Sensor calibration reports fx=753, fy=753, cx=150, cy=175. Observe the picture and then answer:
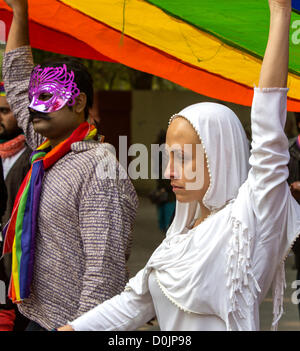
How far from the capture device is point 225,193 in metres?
2.46

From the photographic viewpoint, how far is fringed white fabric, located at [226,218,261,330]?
92.4 inches

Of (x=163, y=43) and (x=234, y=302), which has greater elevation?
(x=163, y=43)

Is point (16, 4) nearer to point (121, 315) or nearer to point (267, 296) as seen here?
point (121, 315)

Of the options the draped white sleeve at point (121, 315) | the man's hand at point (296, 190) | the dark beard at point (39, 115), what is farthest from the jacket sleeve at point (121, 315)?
the man's hand at point (296, 190)

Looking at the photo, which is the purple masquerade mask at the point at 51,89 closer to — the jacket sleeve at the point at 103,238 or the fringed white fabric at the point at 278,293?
the jacket sleeve at the point at 103,238

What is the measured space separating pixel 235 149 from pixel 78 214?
942 millimetres

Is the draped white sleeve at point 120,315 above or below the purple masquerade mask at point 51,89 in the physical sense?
below

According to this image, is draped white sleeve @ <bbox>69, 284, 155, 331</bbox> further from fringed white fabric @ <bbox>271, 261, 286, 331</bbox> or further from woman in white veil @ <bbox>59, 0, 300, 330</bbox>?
fringed white fabric @ <bbox>271, 261, 286, 331</bbox>

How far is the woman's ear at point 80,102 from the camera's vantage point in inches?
137

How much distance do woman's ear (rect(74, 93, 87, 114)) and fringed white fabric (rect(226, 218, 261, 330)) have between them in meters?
1.31

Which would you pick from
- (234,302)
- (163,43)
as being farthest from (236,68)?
(234,302)

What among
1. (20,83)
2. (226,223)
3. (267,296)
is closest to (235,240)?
(226,223)

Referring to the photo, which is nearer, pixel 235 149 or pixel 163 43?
pixel 235 149

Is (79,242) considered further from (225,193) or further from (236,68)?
(236,68)
